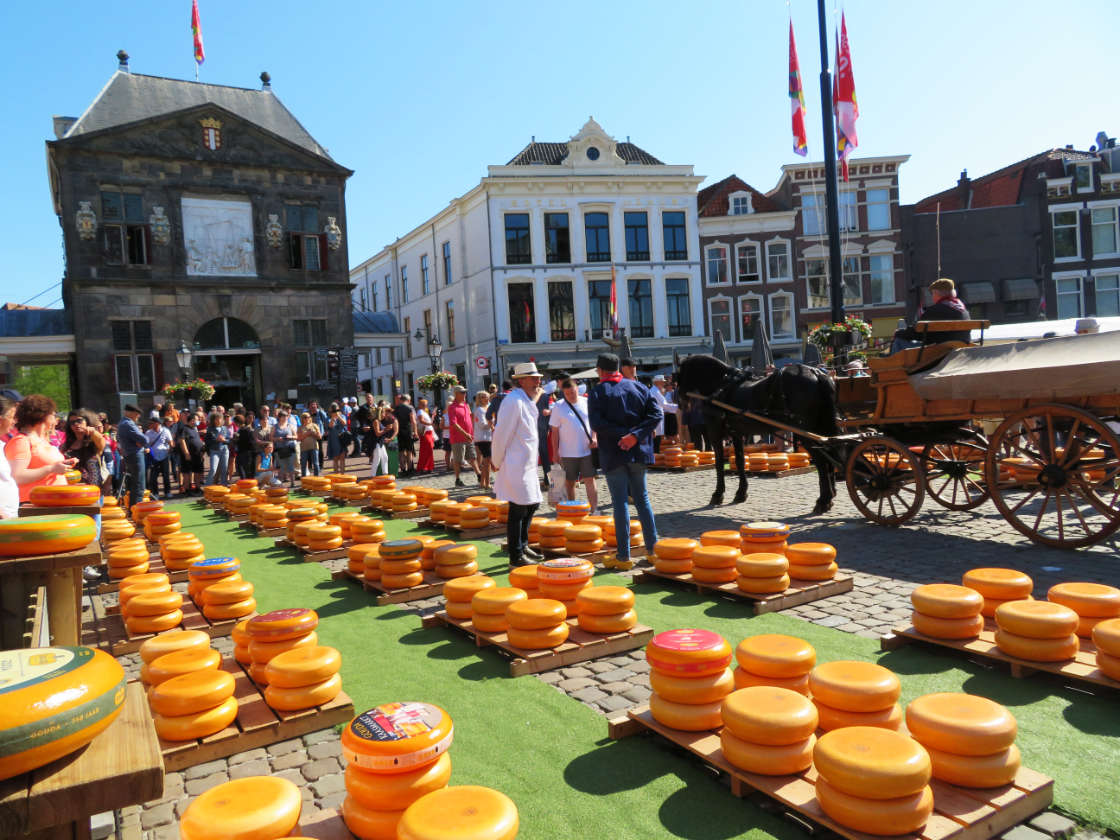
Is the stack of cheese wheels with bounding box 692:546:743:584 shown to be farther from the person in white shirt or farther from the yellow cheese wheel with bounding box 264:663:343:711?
the person in white shirt

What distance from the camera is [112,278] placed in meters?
28.0

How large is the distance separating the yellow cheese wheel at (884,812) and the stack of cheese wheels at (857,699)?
55 cm

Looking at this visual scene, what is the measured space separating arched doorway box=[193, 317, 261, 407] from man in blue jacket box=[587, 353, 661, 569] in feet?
87.2

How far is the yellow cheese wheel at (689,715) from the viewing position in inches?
134

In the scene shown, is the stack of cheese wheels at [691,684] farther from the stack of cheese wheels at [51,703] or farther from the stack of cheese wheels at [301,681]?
the stack of cheese wheels at [51,703]

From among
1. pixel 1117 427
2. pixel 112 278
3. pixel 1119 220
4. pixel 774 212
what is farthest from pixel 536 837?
pixel 1119 220

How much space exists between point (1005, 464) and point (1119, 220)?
37.9m

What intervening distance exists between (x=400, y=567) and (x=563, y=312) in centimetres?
3217

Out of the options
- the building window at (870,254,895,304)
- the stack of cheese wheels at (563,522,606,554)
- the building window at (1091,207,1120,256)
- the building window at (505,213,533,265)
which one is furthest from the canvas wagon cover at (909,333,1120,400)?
the building window at (1091,207,1120,256)

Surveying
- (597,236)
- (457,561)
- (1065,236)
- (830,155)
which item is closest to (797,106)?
(830,155)

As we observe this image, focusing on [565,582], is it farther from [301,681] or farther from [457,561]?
[301,681]

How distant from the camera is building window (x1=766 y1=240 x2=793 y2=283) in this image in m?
38.4

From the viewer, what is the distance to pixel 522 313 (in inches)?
1478

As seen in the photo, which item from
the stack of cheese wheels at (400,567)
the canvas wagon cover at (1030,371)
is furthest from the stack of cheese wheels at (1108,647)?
the stack of cheese wheels at (400,567)
